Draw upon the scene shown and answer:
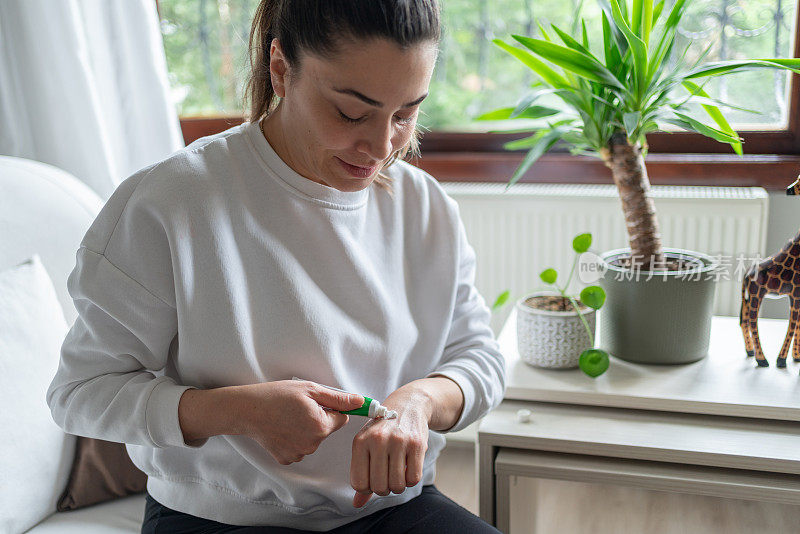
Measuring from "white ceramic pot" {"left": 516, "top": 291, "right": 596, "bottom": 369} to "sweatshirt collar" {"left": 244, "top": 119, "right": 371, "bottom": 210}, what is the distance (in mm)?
468

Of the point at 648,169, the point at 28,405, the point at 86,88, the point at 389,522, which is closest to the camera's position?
the point at 389,522

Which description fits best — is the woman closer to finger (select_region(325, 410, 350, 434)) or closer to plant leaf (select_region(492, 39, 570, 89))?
finger (select_region(325, 410, 350, 434))

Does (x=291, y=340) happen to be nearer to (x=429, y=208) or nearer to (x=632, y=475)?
(x=429, y=208)

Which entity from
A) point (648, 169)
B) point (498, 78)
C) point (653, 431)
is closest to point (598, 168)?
point (648, 169)

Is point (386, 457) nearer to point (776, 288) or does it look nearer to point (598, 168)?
point (776, 288)

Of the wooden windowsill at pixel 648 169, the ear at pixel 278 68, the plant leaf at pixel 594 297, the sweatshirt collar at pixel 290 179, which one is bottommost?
the plant leaf at pixel 594 297

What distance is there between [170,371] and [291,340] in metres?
0.17

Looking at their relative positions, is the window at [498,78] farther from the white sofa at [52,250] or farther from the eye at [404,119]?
the eye at [404,119]

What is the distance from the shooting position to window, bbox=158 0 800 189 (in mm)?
1812

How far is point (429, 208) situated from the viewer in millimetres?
1100

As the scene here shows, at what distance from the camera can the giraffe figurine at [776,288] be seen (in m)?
1.21

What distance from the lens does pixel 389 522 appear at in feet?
3.33

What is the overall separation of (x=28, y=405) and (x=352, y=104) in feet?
2.30

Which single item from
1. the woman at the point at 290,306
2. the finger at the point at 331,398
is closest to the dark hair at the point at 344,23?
the woman at the point at 290,306
